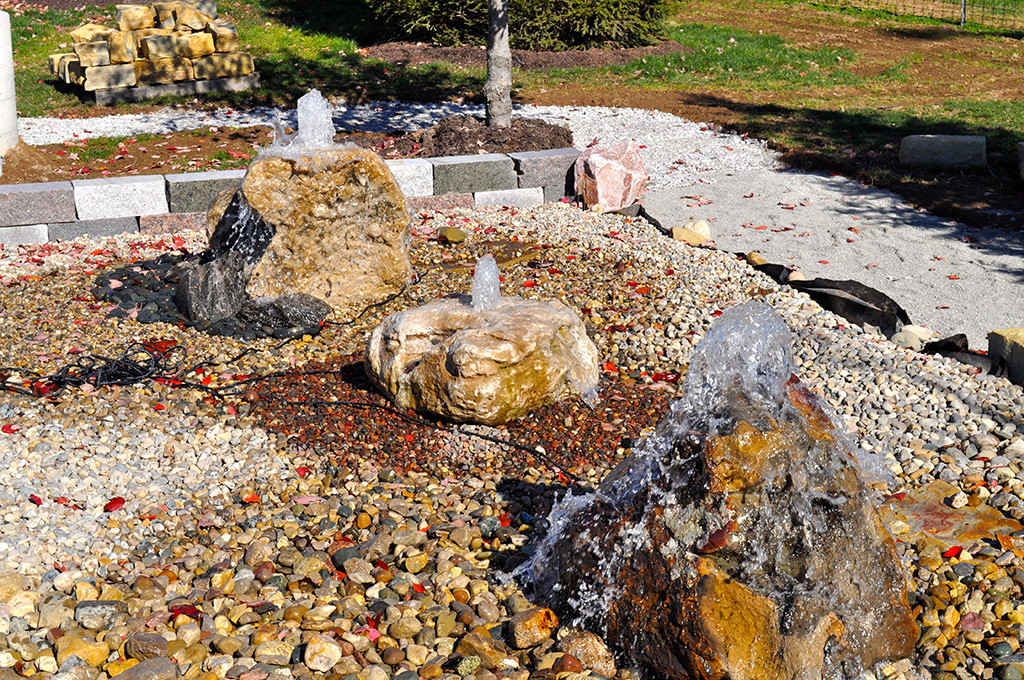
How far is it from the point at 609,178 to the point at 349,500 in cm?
514

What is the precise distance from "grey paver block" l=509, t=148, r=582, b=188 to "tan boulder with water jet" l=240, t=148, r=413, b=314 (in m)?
2.42

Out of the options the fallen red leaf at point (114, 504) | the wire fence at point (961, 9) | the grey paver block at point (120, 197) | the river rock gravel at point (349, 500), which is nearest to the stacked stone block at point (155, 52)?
the grey paver block at point (120, 197)

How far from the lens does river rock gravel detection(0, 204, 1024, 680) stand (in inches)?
128

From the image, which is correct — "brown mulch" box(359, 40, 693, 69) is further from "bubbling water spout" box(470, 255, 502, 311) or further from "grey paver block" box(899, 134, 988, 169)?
"bubbling water spout" box(470, 255, 502, 311)

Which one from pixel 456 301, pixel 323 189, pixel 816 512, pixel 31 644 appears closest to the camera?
pixel 816 512

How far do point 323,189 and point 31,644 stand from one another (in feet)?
11.7

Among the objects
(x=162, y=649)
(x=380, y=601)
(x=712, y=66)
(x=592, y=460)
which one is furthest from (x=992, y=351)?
(x=712, y=66)

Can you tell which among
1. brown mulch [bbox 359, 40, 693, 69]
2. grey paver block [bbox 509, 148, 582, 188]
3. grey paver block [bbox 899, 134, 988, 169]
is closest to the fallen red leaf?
grey paver block [bbox 509, 148, 582, 188]

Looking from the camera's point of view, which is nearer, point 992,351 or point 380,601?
point 380,601

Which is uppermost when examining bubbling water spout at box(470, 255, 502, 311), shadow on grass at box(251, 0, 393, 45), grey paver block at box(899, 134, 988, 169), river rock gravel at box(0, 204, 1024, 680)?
shadow on grass at box(251, 0, 393, 45)

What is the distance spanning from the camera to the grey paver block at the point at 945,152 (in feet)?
31.5

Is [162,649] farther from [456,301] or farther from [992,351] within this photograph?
[992,351]

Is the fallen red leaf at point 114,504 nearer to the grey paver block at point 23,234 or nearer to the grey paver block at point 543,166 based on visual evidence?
the grey paver block at point 23,234

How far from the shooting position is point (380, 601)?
3494 millimetres
